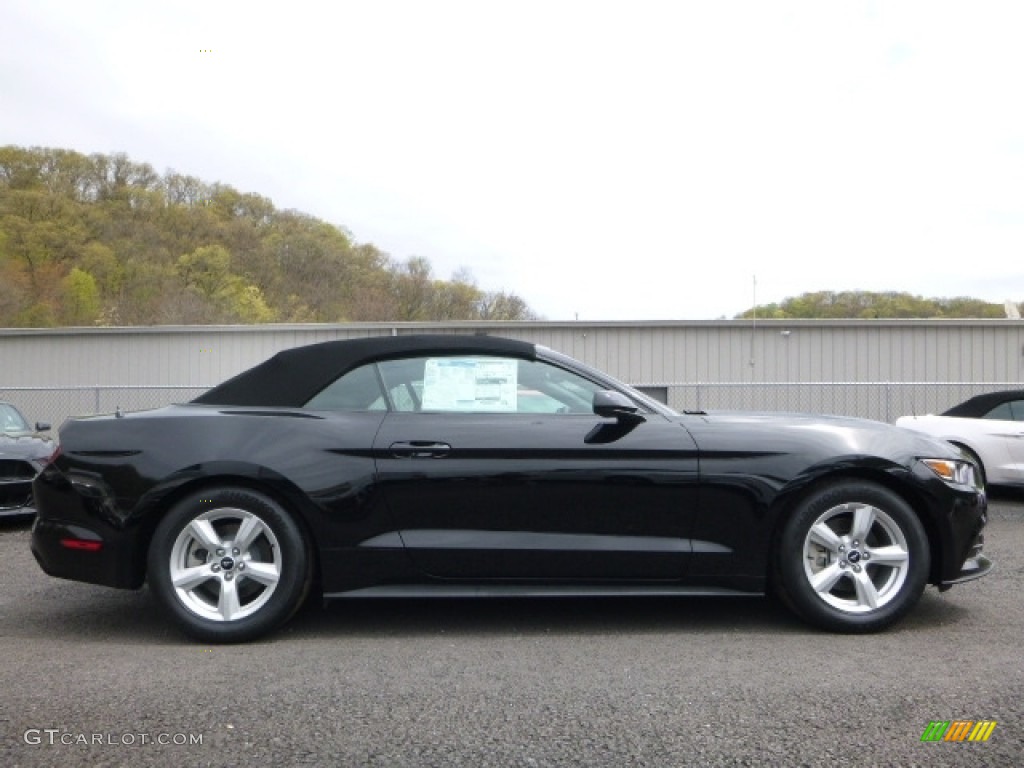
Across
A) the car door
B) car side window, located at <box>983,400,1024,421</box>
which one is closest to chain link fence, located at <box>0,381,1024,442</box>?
car side window, located at <box>983,400,1024,421</box>

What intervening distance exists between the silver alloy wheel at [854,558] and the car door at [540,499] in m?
0.62

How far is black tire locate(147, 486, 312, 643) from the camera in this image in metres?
4.37

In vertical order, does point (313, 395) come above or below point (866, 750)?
above

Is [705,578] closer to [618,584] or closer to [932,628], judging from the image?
[618,584]

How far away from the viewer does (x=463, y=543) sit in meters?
4.41

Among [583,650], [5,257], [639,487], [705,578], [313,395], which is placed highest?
[5,257]

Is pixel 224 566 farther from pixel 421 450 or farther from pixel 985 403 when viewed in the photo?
pixel 985 403

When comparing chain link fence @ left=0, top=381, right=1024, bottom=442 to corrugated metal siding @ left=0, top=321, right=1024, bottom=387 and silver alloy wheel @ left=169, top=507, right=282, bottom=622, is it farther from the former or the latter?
silver alloy wheel @ left=169, top=507, right=282, bottom=622

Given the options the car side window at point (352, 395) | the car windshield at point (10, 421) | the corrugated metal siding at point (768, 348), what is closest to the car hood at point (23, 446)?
the car windshield at point (10, 421)

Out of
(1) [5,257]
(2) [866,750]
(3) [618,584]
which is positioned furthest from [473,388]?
(1) [5,257]

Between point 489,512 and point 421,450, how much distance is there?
43 cm

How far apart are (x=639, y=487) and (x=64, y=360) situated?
24.2 m

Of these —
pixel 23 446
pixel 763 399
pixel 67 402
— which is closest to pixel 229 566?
pixel 23 446

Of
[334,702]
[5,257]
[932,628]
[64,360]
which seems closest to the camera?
[334,702]
